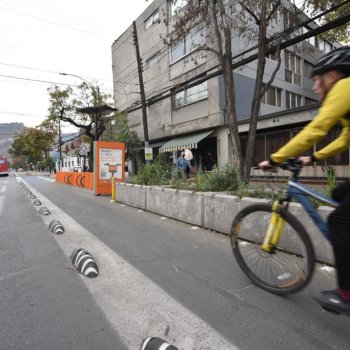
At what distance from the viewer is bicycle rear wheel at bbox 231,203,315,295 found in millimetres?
2678

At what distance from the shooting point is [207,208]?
5.68 metres

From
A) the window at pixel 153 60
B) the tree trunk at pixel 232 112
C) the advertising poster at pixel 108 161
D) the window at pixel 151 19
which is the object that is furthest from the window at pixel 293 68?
the tree trunk at pixel 232 112

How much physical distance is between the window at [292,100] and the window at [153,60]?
9980mm

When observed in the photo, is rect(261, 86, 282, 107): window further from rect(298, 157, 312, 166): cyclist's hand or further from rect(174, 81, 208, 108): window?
rect(298, 157, 312, 166): cyclist's hand

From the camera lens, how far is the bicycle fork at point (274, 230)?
9.22ft

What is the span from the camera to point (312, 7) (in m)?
8.62

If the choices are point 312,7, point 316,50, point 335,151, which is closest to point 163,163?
point 312,7

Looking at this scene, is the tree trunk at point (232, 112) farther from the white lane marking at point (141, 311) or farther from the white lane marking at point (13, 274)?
the white lane marking at point (13, 274)

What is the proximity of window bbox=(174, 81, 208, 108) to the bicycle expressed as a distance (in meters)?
16.1

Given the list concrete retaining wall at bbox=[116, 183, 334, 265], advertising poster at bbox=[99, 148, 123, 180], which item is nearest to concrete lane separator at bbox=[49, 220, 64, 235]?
concrete retaining wall at bbox=[116, 183, 334, 265]

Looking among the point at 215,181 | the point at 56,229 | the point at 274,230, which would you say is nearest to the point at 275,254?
the point at 274,230

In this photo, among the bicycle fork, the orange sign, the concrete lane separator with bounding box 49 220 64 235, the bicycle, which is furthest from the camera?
the orange sign

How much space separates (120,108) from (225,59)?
22684mm

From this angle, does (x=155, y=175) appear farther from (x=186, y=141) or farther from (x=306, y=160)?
(x=186, y=141)
